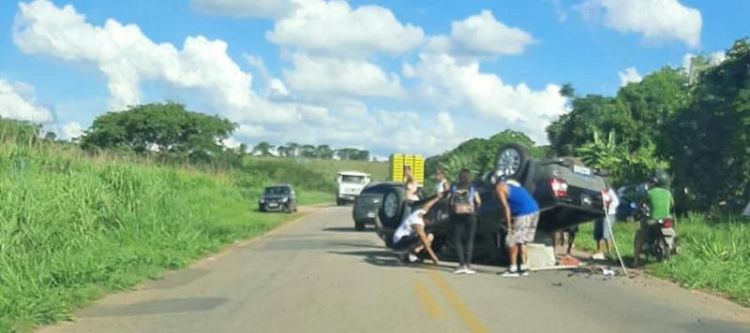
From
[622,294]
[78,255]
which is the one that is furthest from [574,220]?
[78,255]

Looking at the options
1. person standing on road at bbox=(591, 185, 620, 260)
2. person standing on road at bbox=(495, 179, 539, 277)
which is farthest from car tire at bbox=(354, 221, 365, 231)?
person standing on road at bbox=(495, 179, 539, 277)

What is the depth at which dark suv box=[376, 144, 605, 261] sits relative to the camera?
58.7ft

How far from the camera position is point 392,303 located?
13.0 m

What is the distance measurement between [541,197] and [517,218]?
3.28 feet

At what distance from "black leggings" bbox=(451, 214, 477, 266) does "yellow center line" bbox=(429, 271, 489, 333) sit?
1.04m

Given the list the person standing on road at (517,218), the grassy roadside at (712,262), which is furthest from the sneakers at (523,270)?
the grassy roadside at (712,262)

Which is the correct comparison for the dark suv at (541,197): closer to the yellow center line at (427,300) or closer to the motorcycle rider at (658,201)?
the motorcycle rider at (658,201)

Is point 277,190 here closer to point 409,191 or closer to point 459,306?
point 409,191

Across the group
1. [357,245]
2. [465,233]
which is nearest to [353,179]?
[357,245]

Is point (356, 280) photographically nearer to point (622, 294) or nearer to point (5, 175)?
point (622, 294)

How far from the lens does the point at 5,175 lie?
1908cm

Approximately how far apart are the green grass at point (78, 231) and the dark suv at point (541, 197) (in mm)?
5570

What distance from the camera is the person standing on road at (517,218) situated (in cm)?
1705

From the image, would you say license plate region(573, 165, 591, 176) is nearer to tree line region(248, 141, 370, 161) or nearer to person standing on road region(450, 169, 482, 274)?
person standing on road region(450, 169, 482, 274)
